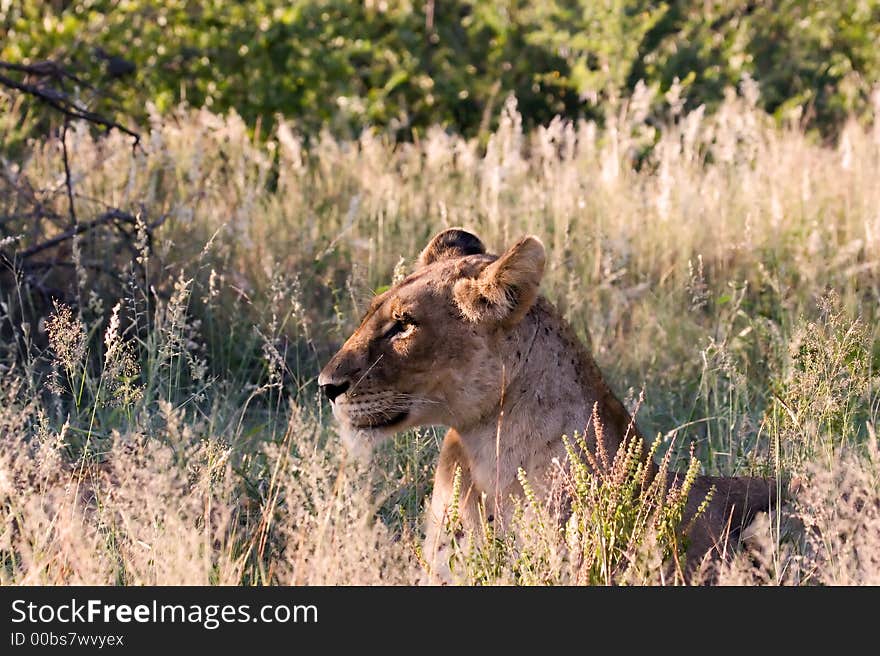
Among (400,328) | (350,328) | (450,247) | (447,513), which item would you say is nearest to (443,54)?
(350,328)

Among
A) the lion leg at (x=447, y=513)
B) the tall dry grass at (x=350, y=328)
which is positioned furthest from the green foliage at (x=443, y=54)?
the lion leg at (x=447, y=513)

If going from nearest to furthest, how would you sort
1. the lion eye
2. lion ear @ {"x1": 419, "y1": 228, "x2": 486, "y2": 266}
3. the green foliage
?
the lion eye
lion ear @ {"x1": 419, "y1": 228, "x2": 486, "y2": 266}
the green foliage

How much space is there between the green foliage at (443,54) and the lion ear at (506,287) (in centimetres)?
605

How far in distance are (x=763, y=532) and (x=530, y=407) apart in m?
0.75

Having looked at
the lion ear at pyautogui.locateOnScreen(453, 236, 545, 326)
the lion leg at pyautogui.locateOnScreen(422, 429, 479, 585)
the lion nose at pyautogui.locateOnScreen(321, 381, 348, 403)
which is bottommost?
the lion leg at pyautogui.locateOnScreen(422, 429, 479, 585)

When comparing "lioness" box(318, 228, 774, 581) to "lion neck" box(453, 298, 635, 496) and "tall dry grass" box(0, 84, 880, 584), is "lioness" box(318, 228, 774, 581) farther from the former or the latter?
"tall dry grass" box(0, 84, 880, 584)

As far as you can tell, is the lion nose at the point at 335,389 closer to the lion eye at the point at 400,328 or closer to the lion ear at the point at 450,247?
the lion eye at the point at 400,328

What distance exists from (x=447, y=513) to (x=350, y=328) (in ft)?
10.9

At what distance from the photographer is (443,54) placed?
12.4 metres

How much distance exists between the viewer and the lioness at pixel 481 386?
3.92m

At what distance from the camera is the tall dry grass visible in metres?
3.84

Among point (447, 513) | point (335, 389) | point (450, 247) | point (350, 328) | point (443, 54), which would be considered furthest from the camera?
point (443, 54)

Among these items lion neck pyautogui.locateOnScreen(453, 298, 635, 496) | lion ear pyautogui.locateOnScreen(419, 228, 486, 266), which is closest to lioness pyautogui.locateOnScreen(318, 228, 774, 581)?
lion neck pyautogui.locateOnScreen(453, 298, 635, 496)

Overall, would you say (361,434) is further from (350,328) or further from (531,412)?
(350,328)
